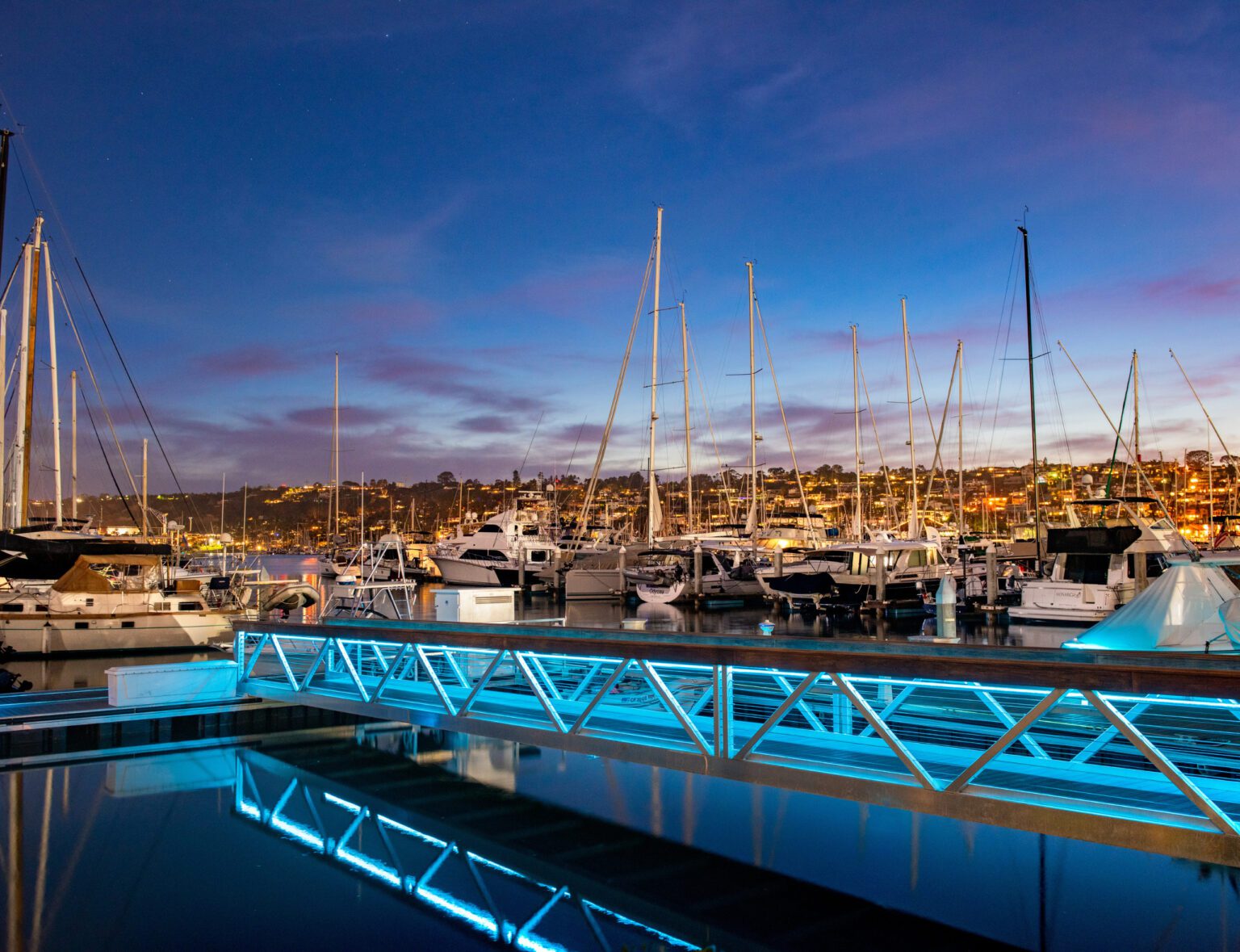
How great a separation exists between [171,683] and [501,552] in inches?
1919

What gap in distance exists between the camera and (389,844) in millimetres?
9391

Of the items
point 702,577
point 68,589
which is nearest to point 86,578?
point 68,589

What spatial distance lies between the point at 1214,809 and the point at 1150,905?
99.4 inches

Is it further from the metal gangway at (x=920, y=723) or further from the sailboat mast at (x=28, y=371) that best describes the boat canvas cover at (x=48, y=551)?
the metal gangway at (x=920, y=723)

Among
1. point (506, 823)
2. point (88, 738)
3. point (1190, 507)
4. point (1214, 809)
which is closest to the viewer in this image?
point (1214, 809)

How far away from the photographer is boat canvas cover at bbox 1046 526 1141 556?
32.7m

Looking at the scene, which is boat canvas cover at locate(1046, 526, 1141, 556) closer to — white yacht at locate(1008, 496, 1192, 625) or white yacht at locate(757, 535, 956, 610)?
white yacht at locate(1008, 496, 1192, 625)

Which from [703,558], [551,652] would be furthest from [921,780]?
[703,558]

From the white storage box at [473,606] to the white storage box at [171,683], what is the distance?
165 inches

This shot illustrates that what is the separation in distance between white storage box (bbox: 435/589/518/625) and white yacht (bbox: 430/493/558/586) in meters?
45.0

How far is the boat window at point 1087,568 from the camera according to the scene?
108 ft

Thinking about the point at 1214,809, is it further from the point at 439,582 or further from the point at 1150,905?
→ the point at 439,582

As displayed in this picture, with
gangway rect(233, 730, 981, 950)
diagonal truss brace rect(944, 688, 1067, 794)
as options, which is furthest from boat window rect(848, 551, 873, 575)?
diagonal truss brace rect(944, 688, 1067, 794)

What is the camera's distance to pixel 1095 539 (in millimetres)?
33094
